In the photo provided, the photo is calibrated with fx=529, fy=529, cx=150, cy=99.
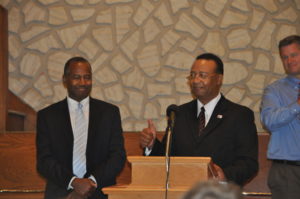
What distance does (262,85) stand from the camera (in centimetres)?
524

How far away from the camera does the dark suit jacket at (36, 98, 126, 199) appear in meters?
3.72

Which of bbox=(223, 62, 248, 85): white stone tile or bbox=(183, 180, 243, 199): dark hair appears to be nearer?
bbox=(183, 180, 243, 199): dark hair

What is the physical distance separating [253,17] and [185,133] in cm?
207

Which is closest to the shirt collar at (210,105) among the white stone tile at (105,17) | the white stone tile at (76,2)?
the white stone tile at (105,17)

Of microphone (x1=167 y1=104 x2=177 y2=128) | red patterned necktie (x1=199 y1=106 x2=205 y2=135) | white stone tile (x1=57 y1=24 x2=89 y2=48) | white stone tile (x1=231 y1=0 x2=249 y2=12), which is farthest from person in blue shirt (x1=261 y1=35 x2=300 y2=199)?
white stone tile (x1=57 y1=24 x2=89 y2=48)

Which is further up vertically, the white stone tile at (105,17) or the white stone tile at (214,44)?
the white stone tile at (105,17)

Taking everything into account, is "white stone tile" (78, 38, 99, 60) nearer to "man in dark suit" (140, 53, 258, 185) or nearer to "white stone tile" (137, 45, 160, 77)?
"white stone tile" (137, 45, 160, 77)

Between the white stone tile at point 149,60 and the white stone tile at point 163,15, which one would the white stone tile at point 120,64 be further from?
the white stone tile at point 163,15

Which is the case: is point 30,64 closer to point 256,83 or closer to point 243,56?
point 243,56

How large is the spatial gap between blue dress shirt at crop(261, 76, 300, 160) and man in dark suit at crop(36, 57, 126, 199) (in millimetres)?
1084

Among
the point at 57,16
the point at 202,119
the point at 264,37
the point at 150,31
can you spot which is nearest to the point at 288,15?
the point at 264,37

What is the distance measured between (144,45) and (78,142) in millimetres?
1823

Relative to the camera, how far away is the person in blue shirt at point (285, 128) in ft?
11.6

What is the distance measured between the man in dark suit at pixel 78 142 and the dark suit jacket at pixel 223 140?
0.46 m
